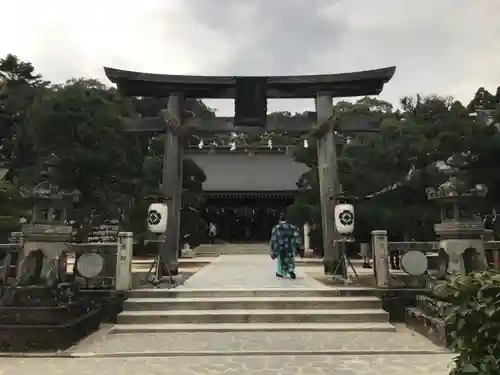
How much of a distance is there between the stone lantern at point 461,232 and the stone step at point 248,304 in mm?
1634

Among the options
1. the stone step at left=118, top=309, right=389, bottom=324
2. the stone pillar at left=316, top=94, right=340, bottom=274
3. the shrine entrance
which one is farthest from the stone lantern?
the shrine entrance

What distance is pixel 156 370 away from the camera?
5.20 metres

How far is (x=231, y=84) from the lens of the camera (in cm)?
1195

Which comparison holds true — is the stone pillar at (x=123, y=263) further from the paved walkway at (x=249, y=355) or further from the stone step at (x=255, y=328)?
the paved walkway at (x=249, y=355)

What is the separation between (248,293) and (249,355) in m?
2.90

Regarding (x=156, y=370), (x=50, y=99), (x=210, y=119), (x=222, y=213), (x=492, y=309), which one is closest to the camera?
(x=492, y=309)

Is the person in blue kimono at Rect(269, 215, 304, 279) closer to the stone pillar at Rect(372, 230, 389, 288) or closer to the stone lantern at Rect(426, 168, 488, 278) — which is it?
the stone pillar at Rect(372, 230, 389, 288)

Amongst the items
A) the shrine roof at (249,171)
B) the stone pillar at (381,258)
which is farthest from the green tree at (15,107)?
the stone pillar at (381,258)

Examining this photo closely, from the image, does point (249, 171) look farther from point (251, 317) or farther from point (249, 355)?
point (249, 355)

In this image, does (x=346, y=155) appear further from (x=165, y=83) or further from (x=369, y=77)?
(x=165, y=83)

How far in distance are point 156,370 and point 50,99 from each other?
1662 cm

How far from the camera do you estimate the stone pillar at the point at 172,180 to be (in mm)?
11414

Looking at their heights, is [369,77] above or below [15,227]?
above

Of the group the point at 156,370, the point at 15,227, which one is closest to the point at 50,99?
the point at 15,227
